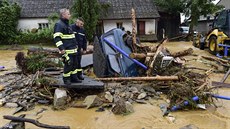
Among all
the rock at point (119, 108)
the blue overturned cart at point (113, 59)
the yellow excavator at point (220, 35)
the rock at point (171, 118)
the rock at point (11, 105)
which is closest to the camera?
the rock at point (171, 118)

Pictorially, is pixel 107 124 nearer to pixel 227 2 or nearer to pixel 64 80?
pixel 64 80

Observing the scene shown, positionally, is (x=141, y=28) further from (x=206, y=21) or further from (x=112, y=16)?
(x=206, y=21)

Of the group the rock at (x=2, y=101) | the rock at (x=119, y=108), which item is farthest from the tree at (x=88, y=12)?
the rock at (x=119, y=108)

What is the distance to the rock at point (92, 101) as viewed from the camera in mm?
5954

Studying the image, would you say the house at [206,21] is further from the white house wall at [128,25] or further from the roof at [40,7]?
the roof at [40,7]

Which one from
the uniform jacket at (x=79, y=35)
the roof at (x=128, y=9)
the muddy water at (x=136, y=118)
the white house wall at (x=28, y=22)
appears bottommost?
the muddy water at (x=136, y=118)

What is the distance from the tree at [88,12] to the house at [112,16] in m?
2.86

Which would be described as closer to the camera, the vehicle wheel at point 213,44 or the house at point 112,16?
the vehicle wheel at point 213,44

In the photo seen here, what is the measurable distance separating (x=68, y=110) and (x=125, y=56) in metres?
2.84

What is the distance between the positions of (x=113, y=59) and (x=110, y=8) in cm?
1612

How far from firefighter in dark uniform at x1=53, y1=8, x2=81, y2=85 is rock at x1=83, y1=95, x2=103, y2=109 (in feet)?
2.08

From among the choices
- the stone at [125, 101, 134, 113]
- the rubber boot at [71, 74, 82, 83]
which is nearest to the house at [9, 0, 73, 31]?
the rubber boot at [71, 74, 82, 83]

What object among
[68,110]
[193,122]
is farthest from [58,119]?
[193,122]

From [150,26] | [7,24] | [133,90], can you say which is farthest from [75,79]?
[150,26]
